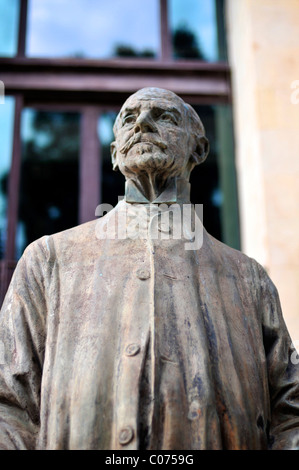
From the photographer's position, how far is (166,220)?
4.38 meters

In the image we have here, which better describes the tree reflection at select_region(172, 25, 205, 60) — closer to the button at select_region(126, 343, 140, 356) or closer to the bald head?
the bald head

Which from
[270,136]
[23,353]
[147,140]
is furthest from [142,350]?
[270,136]

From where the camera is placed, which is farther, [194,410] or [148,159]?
[148,159]

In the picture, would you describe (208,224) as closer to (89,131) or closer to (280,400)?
(89,131)

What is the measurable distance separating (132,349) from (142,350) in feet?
0.15

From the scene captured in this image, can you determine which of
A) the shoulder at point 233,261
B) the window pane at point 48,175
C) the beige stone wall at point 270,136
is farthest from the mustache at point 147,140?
the window pane at point 48,175

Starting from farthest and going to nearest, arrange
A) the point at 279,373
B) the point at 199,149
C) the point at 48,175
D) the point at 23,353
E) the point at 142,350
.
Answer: the point at 48,175
the point at 199,149
the point at 279,373
the point at 23,353
the point at 142,350

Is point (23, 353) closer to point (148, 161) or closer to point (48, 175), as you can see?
point (148, 161)

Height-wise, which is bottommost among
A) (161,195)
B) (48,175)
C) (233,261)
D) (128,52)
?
(233,261)

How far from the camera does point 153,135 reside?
441cm

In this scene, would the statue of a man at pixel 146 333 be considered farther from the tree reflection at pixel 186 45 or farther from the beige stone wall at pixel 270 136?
the tree reflection at pixel 186 45

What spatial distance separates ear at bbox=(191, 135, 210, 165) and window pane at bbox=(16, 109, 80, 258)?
3059mm

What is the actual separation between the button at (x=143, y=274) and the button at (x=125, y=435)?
2.56ft
